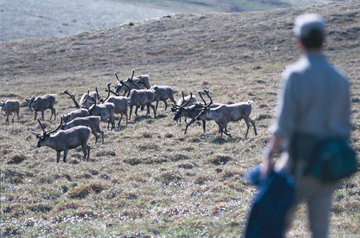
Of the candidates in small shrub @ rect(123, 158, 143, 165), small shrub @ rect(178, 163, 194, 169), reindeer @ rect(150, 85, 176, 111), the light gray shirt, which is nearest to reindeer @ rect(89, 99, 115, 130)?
reindeer @ rect(150, 85, 176, 111)

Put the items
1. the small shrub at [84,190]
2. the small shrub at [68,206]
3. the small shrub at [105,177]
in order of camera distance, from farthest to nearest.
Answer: the small shrub at [105,177], the small shrub at [84,190], the small shrub at [68,206]

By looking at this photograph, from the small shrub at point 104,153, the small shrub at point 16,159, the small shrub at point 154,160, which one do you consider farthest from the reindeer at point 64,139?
the small shrub at point 154,160

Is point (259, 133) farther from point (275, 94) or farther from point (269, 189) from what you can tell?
point (269, 189)

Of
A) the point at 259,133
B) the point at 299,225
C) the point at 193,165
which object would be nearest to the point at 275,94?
the point at 259,133

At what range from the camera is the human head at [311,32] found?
386 centimetres

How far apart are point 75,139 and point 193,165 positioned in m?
4.16

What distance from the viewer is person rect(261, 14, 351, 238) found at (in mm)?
3812

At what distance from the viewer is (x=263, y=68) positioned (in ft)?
114

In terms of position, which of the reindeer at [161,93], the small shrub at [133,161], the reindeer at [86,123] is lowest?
the small shrub at [133,161]

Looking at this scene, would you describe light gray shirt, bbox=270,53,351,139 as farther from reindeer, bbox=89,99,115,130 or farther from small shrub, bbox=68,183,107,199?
reindeer, bbox=89,99,115,130

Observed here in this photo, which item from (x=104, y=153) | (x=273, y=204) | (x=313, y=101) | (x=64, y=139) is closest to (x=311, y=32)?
(x=313, y=101)

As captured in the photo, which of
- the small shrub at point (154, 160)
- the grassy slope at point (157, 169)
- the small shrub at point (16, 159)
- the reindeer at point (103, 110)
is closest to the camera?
the grassy slope at point (157, 169)

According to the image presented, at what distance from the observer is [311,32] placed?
389cm

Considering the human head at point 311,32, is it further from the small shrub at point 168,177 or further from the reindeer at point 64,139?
the reindeer at point 64,139
